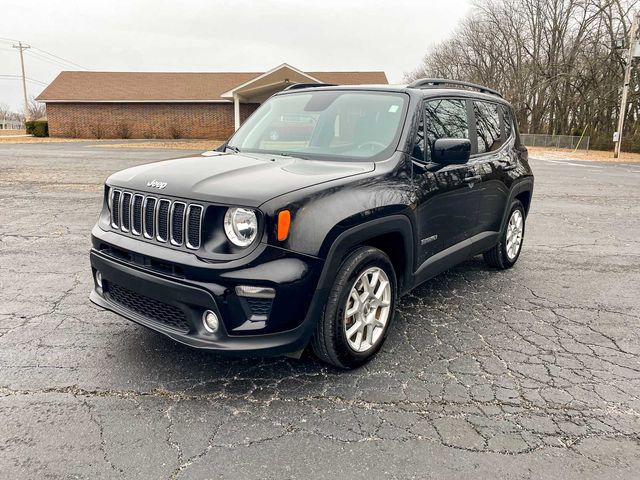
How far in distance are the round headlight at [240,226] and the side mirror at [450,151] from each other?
1.62 m

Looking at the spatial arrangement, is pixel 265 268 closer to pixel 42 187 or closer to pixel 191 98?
pixel 42 187

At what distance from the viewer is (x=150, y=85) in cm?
4006

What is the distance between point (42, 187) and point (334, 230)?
36.2 feet

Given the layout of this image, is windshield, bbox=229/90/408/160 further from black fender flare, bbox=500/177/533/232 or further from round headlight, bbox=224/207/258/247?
black fender flare, bbox=500/177/533/232

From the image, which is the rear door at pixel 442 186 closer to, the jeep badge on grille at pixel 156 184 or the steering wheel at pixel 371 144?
the steering wheel at pixel 371 144

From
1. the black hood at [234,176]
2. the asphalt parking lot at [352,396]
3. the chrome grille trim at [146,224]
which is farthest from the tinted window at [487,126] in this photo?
the chrome grille trim at [146,224]

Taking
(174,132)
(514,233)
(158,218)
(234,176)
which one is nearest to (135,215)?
(158,218)

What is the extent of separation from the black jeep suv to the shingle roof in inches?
1310

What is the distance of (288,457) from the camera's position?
99.3 inches

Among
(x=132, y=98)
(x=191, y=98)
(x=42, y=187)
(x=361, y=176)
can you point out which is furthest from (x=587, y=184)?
(x=132, y=98)

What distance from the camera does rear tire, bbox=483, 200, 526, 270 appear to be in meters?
5.49

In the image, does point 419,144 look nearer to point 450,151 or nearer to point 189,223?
point 450,151

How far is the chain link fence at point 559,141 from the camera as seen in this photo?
36.0 meters

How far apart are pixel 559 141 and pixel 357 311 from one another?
3938 centimetres
